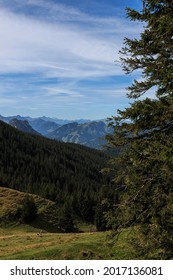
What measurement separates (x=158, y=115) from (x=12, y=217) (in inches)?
2939

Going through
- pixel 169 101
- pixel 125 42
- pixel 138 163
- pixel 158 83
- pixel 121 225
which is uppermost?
pixel 125 42

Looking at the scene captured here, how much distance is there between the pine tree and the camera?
1368 cm

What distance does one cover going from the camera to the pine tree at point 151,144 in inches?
539

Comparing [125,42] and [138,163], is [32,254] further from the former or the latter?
[125,42]

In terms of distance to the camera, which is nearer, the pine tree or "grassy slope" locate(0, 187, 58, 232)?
the pine tree

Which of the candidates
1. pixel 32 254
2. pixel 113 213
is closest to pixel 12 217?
pixel 32 254

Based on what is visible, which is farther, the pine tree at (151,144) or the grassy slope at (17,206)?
the grassy slope at (17,206)

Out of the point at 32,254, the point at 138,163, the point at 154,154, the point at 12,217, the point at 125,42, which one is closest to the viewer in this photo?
the point at 154,154

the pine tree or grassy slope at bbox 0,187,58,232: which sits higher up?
the pine tree

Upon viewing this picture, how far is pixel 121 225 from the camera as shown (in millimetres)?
14945

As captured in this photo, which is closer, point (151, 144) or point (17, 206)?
point (151, 144)

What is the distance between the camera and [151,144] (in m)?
14.2

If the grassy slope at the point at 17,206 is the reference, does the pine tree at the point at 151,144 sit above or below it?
above

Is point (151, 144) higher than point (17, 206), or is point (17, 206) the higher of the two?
point (151, 144)
